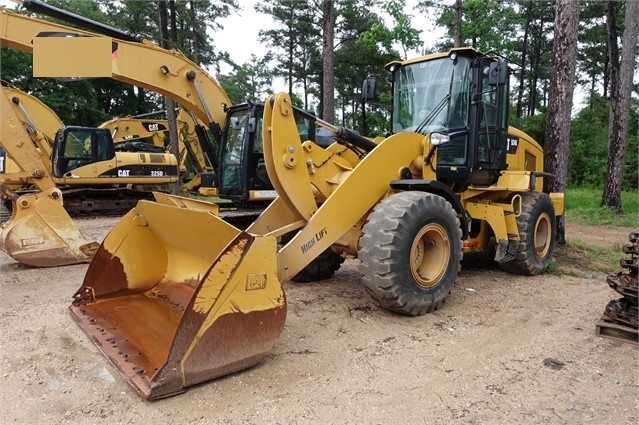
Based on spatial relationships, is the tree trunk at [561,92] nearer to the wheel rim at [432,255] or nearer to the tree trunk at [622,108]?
the wheel rim at [432,255]

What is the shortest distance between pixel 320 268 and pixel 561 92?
504 cm

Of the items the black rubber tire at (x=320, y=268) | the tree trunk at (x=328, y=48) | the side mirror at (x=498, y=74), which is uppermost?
the tree trunk at (x=328, y=48)

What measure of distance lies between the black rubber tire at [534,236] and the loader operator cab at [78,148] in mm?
10399

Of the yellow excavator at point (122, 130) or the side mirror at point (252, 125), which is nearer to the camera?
the side mirror at point (252, 125)

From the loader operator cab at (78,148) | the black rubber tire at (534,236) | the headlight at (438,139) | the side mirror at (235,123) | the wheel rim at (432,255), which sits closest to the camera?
the wheel rim at (432,255)

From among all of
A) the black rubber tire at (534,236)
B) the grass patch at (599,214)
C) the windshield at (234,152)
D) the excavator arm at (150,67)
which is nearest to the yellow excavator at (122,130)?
the excavator arm at (150,67)

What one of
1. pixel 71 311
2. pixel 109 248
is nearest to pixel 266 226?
pixel 109 248

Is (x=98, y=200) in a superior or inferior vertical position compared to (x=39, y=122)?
inferior

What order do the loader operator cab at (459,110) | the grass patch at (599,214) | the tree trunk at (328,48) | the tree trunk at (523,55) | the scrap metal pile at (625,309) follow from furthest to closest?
1. the tree trunk at (523,55)
2. the tree trunk at (328,48)
3. the grass patch at (599,214)
4. the loader operator cab at (459,110)
5. the scrap metal pile at (625,309)

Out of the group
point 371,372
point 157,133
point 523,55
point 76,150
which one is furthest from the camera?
point 523,55

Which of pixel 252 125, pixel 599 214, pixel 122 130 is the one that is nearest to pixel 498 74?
pixel 252 125

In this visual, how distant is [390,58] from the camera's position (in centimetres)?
2186

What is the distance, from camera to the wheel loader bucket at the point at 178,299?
9.56 ft

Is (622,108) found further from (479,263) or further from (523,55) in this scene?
(523,55)
